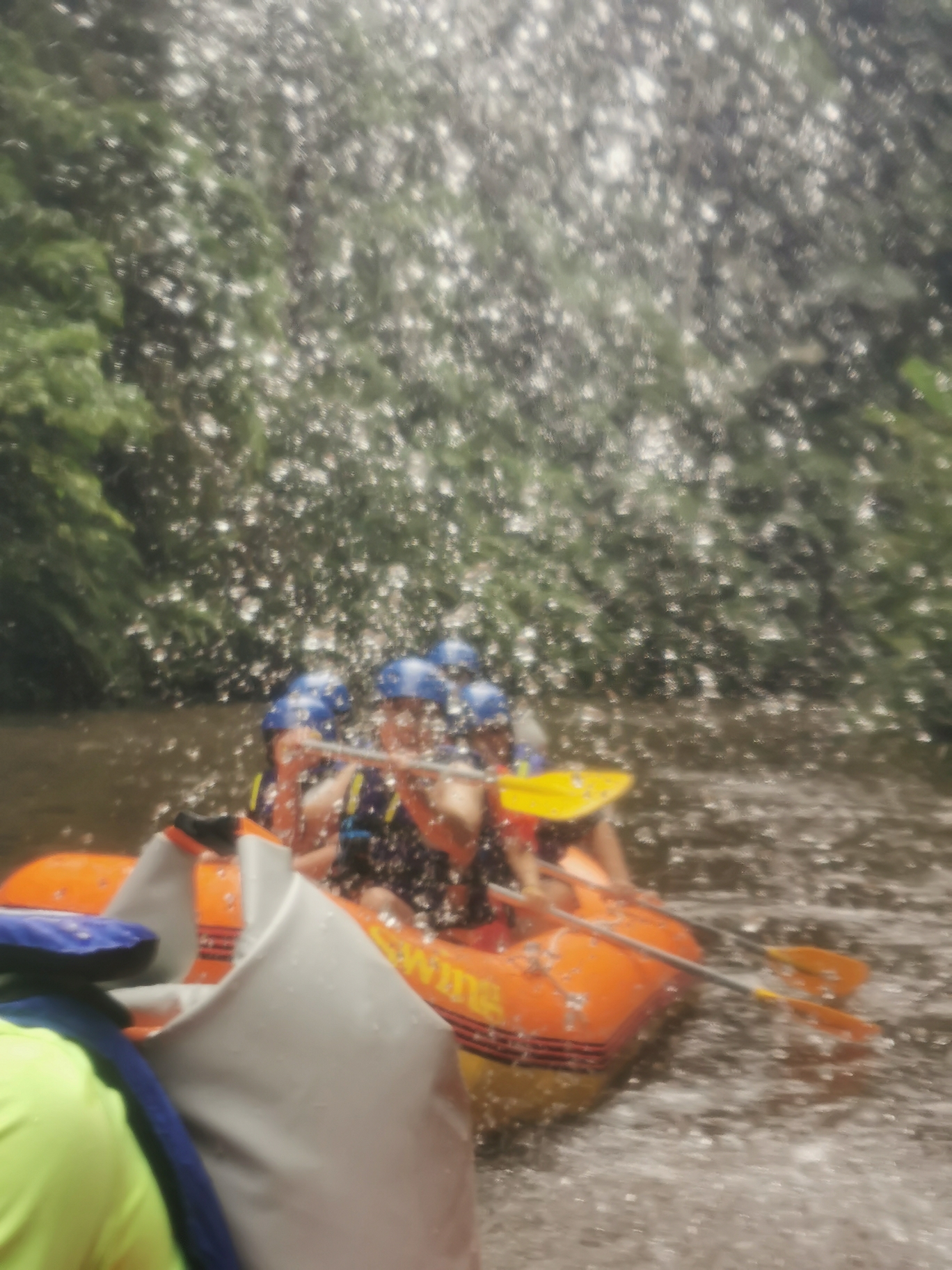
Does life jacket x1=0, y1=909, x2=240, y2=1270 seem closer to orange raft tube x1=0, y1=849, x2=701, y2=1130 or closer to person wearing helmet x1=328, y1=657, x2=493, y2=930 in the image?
orange raft tube x1=0, y1=849, x2=701, y2=1130

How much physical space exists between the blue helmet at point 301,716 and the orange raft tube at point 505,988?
2.74 ft

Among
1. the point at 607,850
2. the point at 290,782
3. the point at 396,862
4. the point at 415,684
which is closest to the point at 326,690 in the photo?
the point at 290,782

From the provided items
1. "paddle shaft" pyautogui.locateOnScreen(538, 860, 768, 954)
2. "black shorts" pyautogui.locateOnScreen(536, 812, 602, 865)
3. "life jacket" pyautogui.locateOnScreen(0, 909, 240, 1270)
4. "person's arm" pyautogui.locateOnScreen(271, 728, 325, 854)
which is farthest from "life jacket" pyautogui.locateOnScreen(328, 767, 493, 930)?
"life jacket" pyautogui.locateOnScreen(0, 909, 240, 1270)

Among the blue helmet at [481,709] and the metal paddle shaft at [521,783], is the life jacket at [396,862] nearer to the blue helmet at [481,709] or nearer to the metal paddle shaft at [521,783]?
the metal paddle shaft at [521,783]

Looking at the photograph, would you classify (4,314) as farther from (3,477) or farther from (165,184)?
(165,184)

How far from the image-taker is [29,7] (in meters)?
13.8

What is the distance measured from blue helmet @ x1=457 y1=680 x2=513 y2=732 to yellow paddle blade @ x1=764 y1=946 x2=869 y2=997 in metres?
1.34

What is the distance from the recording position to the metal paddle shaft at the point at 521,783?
4395mm

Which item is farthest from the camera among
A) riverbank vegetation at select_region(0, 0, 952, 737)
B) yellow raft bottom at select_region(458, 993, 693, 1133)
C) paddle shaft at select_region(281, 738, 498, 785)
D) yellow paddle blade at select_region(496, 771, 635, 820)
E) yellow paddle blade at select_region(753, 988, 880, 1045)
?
riverbank vegetation at select_region(0, 0, 952, 737)

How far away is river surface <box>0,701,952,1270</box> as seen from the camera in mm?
3527

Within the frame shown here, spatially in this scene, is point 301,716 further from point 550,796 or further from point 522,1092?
point 522,1092

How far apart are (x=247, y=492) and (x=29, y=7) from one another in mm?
5406

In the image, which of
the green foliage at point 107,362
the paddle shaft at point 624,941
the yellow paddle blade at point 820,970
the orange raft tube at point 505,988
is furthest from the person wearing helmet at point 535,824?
the green foliage at point 107,362

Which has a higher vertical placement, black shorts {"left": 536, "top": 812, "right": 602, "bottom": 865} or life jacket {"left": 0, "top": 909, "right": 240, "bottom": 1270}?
life jacket {"left": 0, "top": 909, "right": 240, "bottom": 1270}
